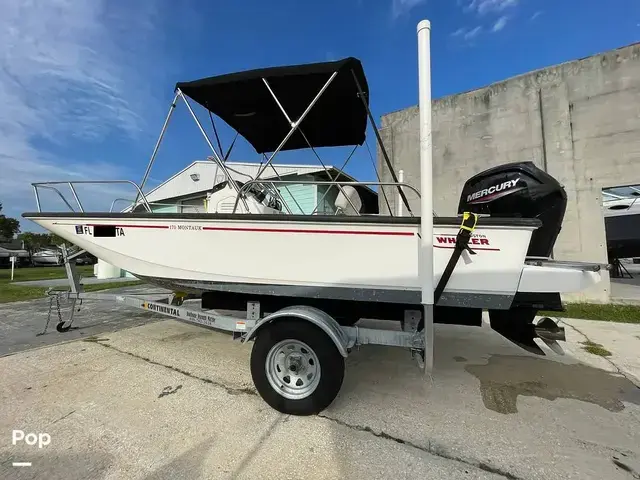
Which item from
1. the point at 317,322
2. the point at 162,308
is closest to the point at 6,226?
the point at 162,308

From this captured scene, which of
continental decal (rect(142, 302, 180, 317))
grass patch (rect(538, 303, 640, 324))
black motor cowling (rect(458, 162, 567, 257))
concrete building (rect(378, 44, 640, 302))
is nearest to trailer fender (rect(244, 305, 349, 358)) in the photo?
continental decal (rect(142, 302, 180, 317))

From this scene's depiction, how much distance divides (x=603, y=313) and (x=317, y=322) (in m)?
6.62

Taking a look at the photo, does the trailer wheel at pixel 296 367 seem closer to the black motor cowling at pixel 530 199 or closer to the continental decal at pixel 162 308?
the continental decal at pixel 162 308

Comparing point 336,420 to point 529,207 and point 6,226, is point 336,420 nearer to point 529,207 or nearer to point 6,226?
point 529,207

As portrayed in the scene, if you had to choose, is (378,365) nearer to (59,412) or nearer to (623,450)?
(623,450)

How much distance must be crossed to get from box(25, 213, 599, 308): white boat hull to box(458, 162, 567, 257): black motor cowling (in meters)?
0.36

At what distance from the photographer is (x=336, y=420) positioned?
2482 millimetres

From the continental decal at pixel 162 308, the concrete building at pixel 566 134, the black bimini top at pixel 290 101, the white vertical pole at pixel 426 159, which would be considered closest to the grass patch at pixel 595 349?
the concrete building at pixel 566 134

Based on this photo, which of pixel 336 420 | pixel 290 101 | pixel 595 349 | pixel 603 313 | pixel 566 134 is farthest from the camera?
pixel 566 134

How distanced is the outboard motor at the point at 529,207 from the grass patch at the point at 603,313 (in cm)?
353

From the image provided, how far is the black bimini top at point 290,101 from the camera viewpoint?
3193 mm

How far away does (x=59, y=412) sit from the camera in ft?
8.43

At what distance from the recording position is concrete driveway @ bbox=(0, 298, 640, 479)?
77.3 inches

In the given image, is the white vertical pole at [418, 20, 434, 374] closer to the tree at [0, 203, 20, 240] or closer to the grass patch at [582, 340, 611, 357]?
the grass patch at [582, 340, 611, 357]
